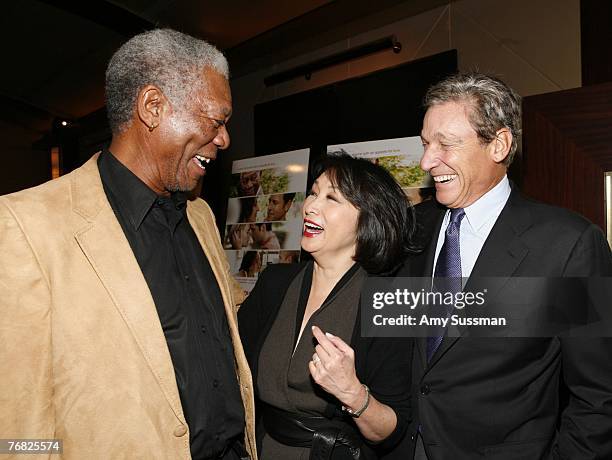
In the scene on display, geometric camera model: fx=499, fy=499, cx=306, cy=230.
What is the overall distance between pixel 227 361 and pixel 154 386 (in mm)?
322

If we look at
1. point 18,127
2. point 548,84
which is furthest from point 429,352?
point 18,127

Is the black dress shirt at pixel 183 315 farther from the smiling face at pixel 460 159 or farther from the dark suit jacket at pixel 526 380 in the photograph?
the smiling face at pixel 460 159

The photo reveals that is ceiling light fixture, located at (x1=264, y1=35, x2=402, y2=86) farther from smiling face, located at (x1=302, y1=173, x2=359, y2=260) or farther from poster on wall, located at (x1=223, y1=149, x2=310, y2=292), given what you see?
smiling face, located at (x1=302, y1=173, x2=359, y2=260)

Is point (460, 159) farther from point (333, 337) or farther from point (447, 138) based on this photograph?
point (333, 337)

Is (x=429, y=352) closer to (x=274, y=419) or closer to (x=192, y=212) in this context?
(x=274, y=419)

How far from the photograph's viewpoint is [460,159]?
1.79 meters

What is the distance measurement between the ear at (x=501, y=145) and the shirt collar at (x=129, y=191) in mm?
1190

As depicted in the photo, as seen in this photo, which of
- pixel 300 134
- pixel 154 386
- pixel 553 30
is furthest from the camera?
pixel 300 134

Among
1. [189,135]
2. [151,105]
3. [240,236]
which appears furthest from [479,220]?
[240,236]

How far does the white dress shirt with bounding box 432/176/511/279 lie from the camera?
5.82 feet

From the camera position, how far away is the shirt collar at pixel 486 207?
1796 mm

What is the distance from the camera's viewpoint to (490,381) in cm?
160

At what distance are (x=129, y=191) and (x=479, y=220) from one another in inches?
47.2
